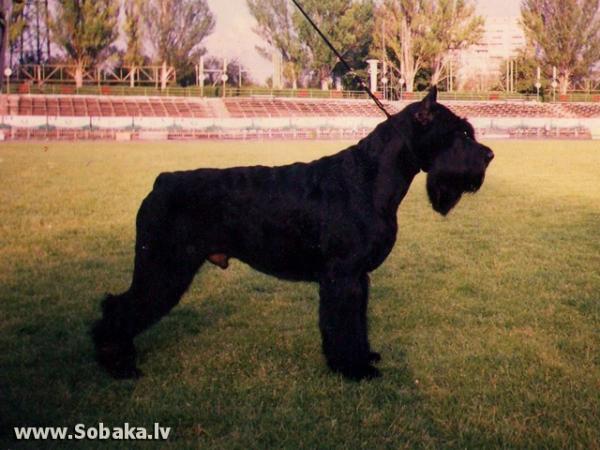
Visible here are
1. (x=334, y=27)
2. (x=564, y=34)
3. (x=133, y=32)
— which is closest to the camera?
(x=133, y=32)

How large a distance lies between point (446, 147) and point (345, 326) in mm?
1412

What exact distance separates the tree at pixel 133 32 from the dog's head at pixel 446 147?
66239mm

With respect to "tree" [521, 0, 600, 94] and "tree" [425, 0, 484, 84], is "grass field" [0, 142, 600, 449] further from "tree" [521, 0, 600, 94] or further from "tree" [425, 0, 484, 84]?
"tree" [521, 0, 600, 94]

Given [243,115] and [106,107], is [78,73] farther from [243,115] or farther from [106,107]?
[243,115]

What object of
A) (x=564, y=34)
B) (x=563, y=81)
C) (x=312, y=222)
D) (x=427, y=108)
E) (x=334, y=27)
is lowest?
(x=312, y=222)

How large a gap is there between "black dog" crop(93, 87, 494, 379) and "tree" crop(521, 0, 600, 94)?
74036mm

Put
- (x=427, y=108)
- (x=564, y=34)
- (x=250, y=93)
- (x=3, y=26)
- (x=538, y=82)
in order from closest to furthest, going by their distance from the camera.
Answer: (x=3, y=26) → (x=427, y=108) → (x=250, y=93) → (x=564, y=34) → (x=538, y=82)

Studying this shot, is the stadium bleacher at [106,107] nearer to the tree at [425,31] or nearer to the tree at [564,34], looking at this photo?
the tree at [425,31]

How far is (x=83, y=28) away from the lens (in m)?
61.2

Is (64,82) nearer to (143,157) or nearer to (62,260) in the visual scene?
(143,157)

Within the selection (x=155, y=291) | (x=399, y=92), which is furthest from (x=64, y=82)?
(x=155, y=291)

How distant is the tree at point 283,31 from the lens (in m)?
75.5

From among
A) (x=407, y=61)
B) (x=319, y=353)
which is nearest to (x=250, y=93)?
(x=407, y=61)

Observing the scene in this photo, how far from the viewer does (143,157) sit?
24.7m
